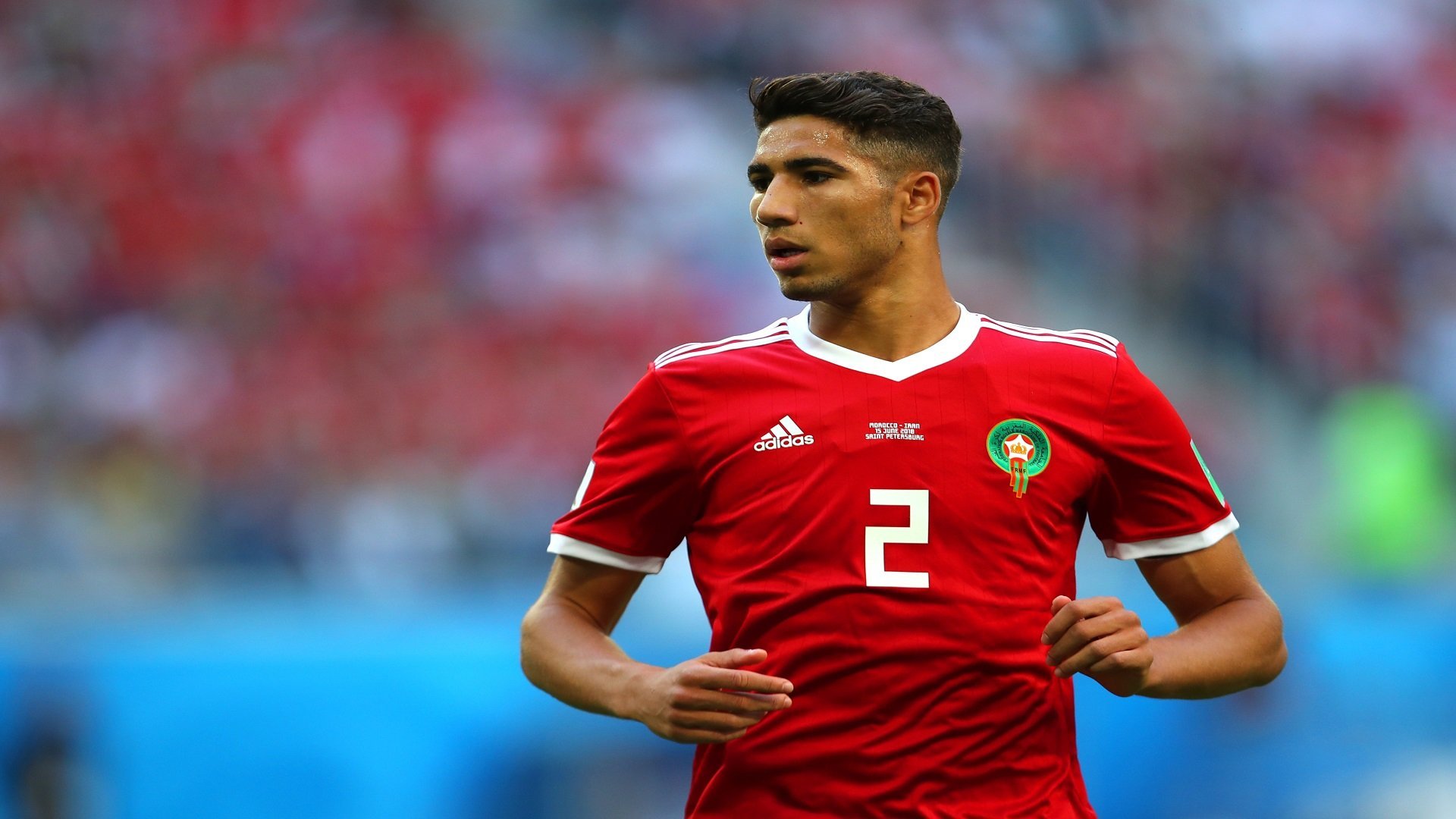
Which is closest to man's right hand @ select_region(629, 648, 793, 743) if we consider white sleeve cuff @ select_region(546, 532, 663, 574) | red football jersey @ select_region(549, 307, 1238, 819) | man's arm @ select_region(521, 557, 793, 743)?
man's arm @ select_region(521, 557, 793, 743)

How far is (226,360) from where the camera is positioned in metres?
9.23

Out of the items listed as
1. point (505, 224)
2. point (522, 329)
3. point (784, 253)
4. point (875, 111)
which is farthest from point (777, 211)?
point (505, 224)

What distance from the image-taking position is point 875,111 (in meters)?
2.98

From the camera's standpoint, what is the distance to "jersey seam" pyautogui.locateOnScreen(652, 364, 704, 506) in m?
2.96

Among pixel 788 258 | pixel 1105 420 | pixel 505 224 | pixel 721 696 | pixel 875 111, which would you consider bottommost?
pixel 721 696

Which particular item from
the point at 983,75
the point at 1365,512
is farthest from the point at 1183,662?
the point at 983,75

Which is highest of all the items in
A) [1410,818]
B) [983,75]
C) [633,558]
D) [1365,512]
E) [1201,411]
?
[983,75]

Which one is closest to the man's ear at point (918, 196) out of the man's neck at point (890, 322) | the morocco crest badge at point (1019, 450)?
the man's neck at point (890, 322)

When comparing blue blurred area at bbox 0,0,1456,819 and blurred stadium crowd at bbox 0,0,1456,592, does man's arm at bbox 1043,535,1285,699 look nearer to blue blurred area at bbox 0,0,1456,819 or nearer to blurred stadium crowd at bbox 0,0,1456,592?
blue blurred area at bbox 0,0,1456,819

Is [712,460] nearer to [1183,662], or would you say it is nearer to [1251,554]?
[1183,662]

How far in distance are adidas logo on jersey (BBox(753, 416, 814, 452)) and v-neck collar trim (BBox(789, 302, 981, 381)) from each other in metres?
0.15

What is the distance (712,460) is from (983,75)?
805 cm

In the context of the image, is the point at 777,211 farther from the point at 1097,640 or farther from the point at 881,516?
the point at 1097,640

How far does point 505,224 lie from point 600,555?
23.5 ft
